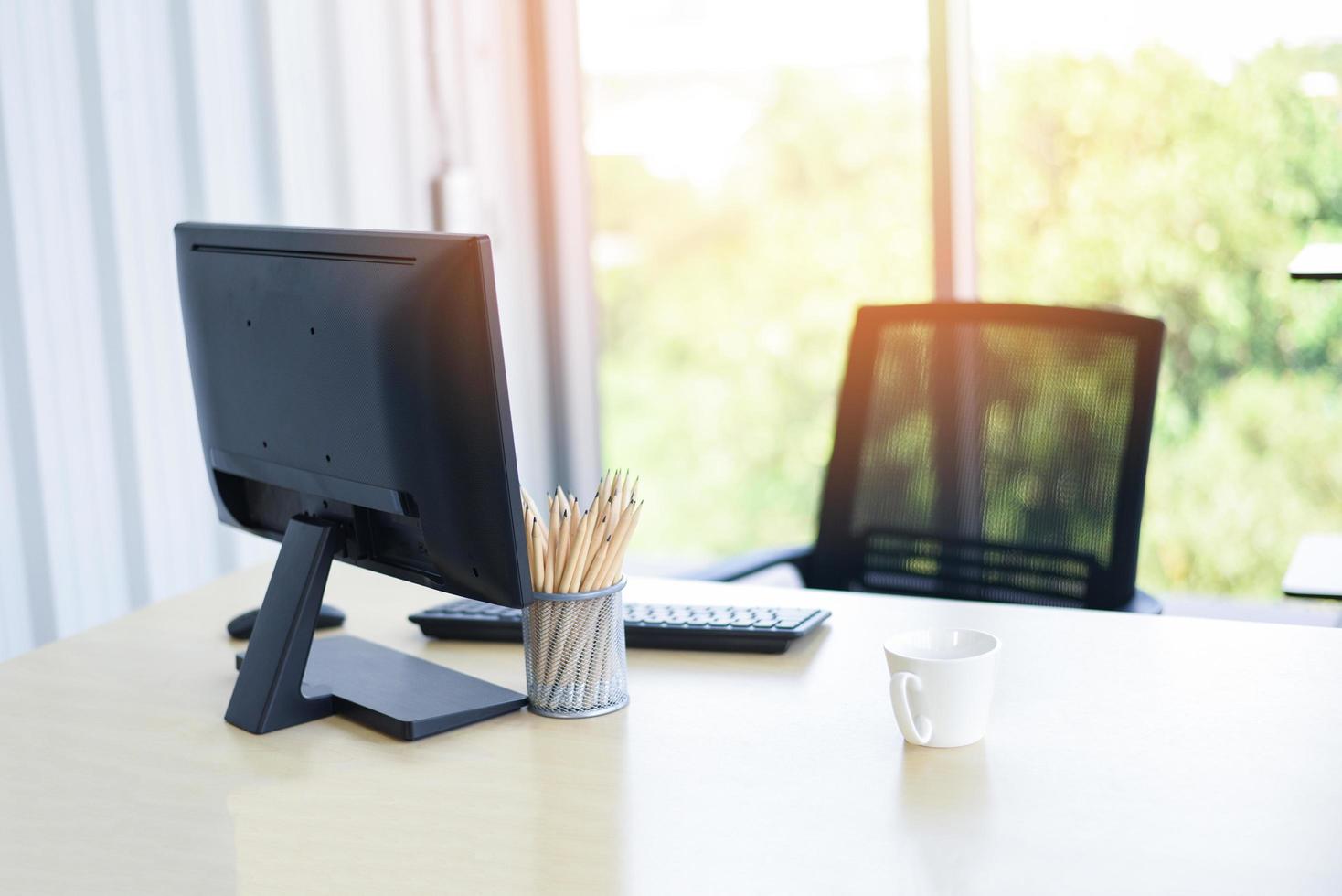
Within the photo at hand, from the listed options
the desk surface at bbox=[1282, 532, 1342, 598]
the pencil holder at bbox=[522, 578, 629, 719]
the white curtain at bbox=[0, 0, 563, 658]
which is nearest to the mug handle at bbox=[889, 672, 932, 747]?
the pencil holder at bbox=[522, 578, 629, 719]

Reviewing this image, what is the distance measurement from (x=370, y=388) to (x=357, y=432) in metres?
0.05

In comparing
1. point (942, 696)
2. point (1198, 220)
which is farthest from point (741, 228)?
point (942, 696)

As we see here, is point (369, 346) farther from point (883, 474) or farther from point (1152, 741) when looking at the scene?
point (883, 474)

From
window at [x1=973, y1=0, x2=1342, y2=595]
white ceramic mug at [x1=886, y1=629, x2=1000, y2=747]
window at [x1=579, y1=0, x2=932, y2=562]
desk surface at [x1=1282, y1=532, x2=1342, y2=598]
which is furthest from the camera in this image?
window at [x1=579, y1=0, x2=932, y2=562]

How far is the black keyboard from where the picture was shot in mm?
1282

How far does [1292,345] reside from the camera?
268 cm

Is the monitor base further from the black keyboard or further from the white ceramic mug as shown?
the white ceramic mug

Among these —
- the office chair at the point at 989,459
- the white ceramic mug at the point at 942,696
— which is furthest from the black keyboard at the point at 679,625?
the office chair at the point at 989,459

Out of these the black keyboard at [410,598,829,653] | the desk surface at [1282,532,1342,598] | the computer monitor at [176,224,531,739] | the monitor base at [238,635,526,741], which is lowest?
the desk surface at [1282,532,1342,598]

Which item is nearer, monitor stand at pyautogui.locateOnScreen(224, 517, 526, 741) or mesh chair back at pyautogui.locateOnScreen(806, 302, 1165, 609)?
monitor stand at pyautogui.locateOnScreen(224, 517, 526, 741)

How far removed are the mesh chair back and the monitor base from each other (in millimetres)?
753

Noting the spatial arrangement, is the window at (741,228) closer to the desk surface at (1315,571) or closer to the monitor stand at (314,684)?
the desk surface at (1315,571)

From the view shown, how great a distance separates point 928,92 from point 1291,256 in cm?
78

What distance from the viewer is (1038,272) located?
288 centimetres
